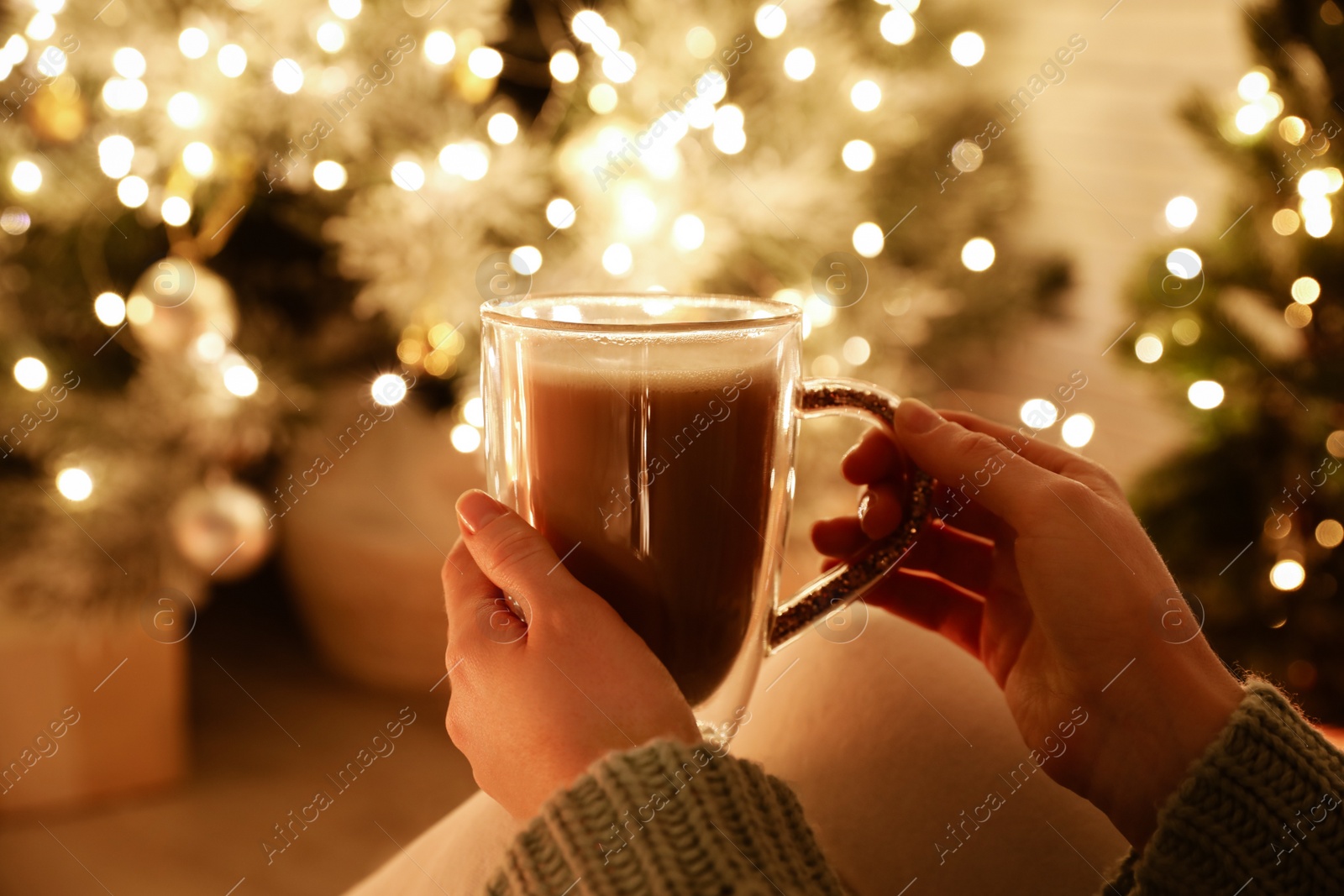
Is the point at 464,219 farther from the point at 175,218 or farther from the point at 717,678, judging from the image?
the point at 717,678

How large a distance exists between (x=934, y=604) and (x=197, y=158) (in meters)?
1.23

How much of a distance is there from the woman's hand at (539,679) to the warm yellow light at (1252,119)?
151cm

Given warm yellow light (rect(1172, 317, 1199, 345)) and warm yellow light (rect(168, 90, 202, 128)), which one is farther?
warm yellow light (rect(1172, 317, 1199, 345))

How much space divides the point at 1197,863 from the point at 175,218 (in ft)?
4.93

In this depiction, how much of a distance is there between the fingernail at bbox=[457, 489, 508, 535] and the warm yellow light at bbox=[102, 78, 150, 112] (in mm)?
1123

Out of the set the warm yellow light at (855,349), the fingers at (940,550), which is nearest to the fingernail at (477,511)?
the fingers at (940,550)

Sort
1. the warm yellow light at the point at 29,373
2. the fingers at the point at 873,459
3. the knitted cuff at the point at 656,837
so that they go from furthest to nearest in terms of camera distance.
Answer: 1. the warm yellow light at the point at 29,373
2. the fingers at the point at 873,459
3. the knitted cuff at the point at 656,837

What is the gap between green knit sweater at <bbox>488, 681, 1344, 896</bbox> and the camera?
0.50 m

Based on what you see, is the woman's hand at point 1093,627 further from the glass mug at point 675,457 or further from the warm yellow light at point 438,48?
the warm yellow light at point 438,48

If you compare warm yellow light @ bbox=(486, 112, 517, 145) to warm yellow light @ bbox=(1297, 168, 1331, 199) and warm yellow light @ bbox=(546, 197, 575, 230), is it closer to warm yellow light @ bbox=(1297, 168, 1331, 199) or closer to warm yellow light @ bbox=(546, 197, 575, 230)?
warm yellow light @ bbox=(546, 197, 575, 230)

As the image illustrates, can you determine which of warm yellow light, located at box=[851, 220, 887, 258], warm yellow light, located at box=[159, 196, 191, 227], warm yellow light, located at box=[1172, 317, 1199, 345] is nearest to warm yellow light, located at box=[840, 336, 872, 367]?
warm yellow light, located at box=[851, 220, 887, 258]

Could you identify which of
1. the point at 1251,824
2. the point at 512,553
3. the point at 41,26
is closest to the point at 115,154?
the point at 41,26

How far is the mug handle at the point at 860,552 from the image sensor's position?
0.75 metres

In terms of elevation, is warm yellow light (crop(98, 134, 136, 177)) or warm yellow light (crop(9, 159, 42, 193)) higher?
warm yellow light (crop(98, 134, 136, 177))
